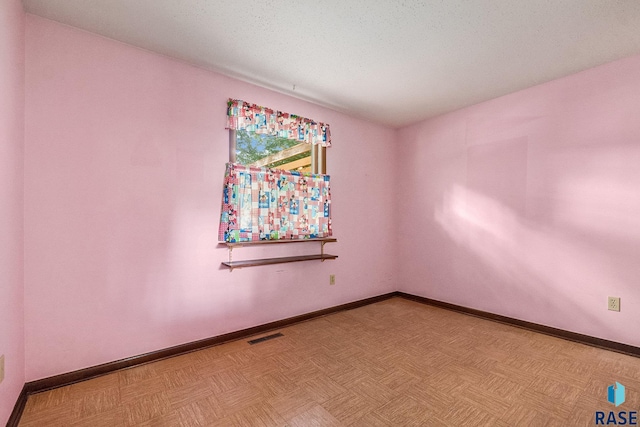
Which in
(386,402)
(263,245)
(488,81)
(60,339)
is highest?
(488,81)

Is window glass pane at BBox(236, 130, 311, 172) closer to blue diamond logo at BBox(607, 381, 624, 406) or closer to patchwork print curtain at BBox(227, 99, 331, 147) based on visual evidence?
patchwork print curtain at BBox(227, 99, 331, 147)

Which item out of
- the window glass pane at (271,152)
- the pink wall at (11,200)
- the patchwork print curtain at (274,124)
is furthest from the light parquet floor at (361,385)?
the patchwork print curtain at (274,124)

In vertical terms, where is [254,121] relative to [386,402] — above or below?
above

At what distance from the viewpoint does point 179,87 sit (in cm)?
246

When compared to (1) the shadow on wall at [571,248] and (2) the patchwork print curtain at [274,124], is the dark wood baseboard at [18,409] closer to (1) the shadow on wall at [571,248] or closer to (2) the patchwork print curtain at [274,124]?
(2) the patchwork print curtain at [274,124]

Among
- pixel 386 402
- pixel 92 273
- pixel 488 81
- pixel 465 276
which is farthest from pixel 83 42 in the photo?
pixel 465 276

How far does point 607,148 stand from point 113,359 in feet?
14.1

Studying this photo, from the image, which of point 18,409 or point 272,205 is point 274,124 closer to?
point 272,205

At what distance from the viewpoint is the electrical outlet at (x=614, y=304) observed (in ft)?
8.10

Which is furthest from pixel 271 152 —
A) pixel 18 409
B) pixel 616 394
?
pixel 616 394

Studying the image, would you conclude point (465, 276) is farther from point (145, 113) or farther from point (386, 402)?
point (145, 113)

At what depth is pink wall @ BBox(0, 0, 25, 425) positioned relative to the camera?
4.80 feet

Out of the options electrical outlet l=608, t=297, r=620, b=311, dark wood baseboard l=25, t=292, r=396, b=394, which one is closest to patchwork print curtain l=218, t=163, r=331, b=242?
dark wood baseboard l=25, t=292, r=396, b=394

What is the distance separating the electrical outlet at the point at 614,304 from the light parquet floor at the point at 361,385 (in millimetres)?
365
